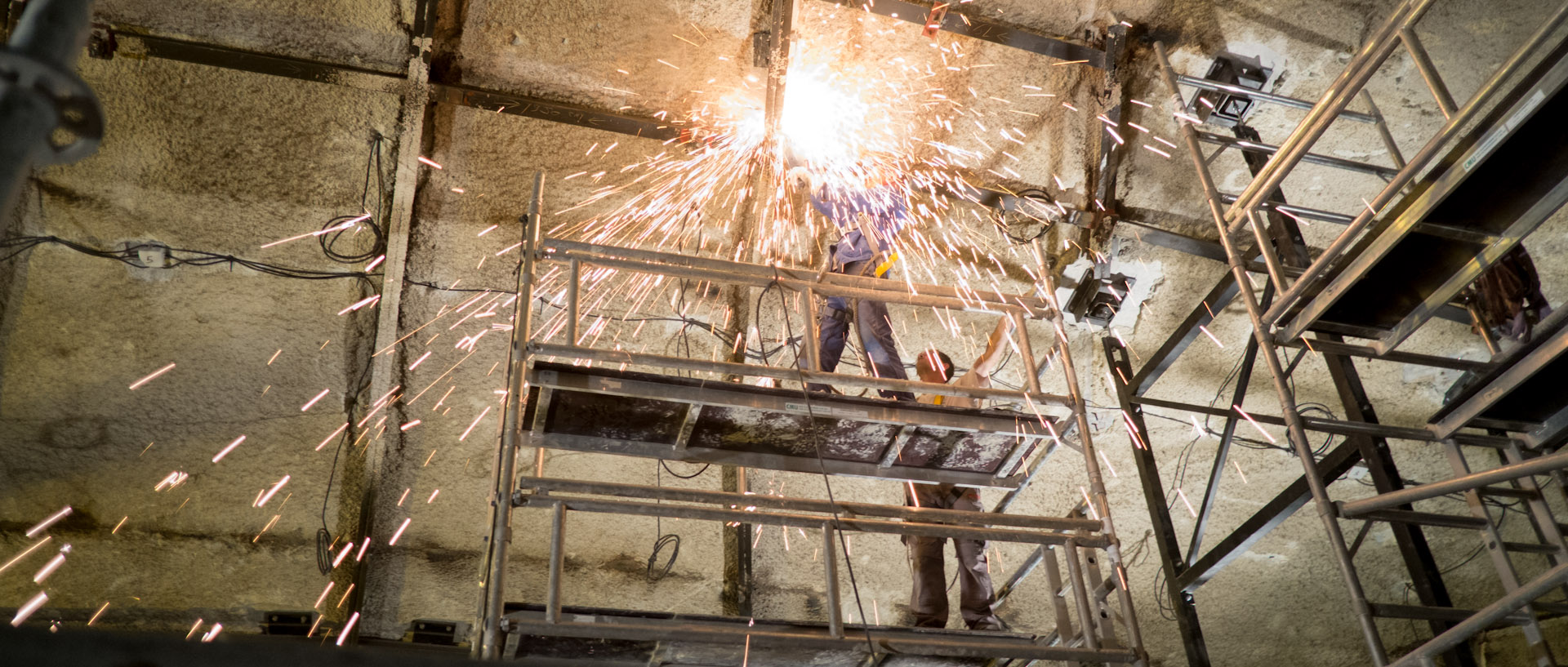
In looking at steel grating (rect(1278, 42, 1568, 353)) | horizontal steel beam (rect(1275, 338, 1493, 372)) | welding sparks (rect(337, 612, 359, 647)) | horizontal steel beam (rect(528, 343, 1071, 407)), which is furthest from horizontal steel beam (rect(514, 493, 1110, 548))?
welding sparks (rect(337, 612, 359, 647))

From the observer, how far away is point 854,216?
5.69 metres

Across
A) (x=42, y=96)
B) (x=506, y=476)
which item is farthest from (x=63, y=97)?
(x=506, y=476)

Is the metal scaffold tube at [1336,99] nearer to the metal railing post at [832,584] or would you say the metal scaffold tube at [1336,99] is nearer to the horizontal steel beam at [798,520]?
the horizontal steel beam at [798,520]

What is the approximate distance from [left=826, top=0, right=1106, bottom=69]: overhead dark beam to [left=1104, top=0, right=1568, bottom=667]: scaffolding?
124cm

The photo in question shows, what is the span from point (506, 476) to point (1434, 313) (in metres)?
3.97

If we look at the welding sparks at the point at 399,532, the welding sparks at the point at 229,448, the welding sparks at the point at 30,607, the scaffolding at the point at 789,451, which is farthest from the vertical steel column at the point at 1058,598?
the welding sparks at the point at 30,607

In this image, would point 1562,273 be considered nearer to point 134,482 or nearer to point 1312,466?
point 1312,466

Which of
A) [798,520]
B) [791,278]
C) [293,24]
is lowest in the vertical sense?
[798,520]

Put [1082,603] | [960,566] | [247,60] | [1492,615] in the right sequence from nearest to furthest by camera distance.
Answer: [1492,615] < [1082,603] < [960,566] < [247,60]

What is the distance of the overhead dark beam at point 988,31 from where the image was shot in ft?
18.3

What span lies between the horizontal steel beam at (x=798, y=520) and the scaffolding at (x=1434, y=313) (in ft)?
3.61

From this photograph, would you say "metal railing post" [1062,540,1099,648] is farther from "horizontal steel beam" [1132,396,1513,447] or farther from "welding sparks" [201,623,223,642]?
"welding sparks" [201,623,223,642]

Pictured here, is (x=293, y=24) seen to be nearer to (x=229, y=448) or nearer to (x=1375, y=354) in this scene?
(x=229, y=448)

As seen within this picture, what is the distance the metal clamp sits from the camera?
50.6 inches
